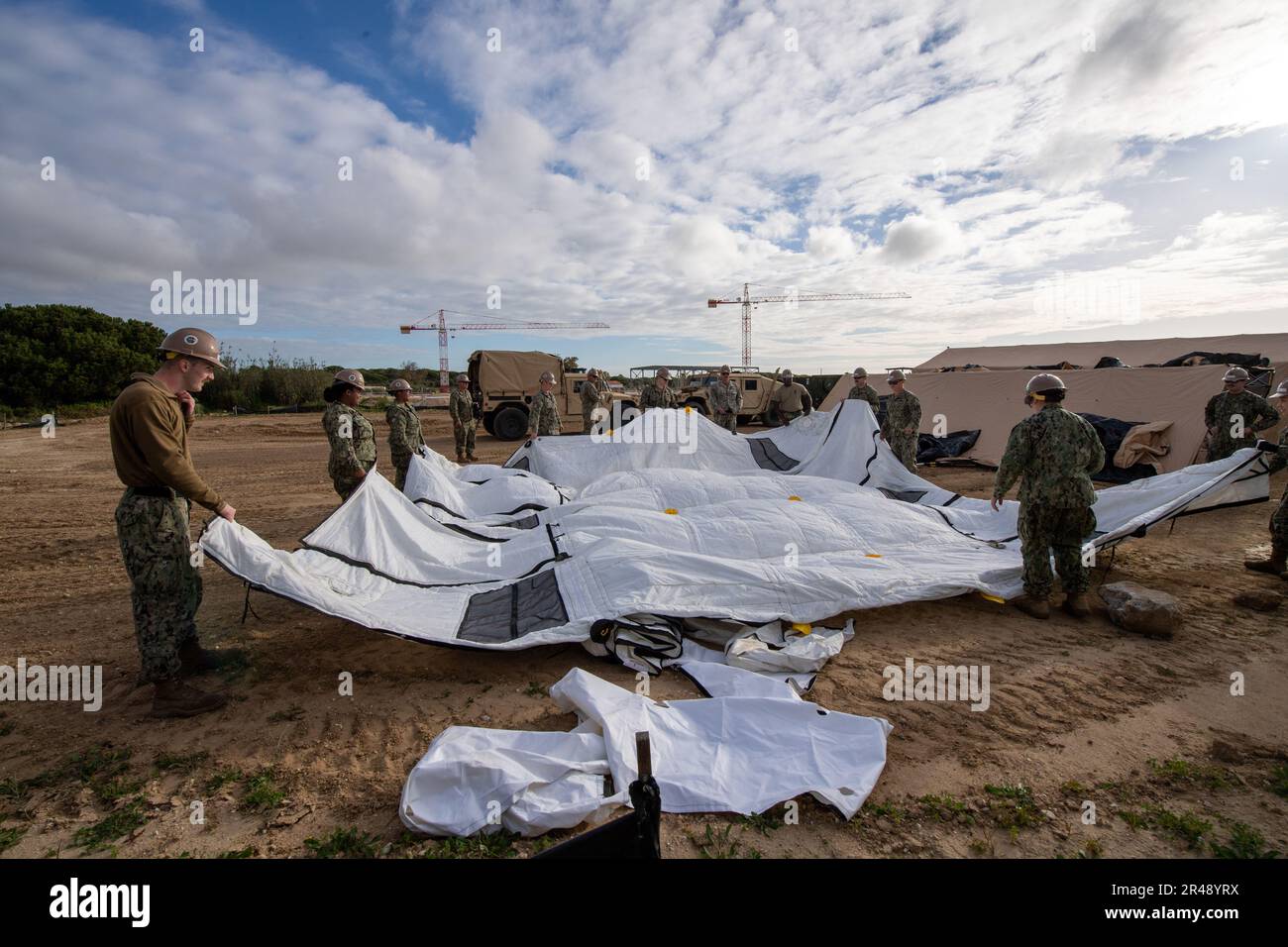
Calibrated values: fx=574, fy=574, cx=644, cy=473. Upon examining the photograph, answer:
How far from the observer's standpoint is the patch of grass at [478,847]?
6.14ft

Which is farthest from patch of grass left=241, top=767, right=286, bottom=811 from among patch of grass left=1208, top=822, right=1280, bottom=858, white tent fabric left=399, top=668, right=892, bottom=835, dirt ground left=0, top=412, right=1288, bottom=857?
patch of grass left=1208, top=822, right=1280, bottom=858

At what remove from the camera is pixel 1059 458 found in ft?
12.4

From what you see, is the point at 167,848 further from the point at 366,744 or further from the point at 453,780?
the point at 453,780

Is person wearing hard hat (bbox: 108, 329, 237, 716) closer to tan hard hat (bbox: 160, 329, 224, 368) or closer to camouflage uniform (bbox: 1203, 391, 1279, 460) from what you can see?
tan hard hat (bbox: 160, 329, 224, 368)

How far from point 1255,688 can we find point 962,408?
9.13m

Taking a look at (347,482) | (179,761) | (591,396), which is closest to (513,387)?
(591,396)

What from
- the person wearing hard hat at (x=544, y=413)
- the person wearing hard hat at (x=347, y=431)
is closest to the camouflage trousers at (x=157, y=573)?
the person wearing hard hat at (x=347, y=431)

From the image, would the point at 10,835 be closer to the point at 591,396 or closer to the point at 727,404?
the point at 727,404

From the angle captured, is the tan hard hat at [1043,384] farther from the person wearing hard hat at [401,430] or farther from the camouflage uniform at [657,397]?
the camouflage uniform at [657,397]

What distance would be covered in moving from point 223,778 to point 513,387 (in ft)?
42.9

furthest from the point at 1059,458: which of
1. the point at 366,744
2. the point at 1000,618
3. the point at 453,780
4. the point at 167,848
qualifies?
the point at 167,848

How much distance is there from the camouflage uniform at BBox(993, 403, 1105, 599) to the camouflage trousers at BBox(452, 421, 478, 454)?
891 cm

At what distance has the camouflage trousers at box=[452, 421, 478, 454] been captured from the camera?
10.7m
